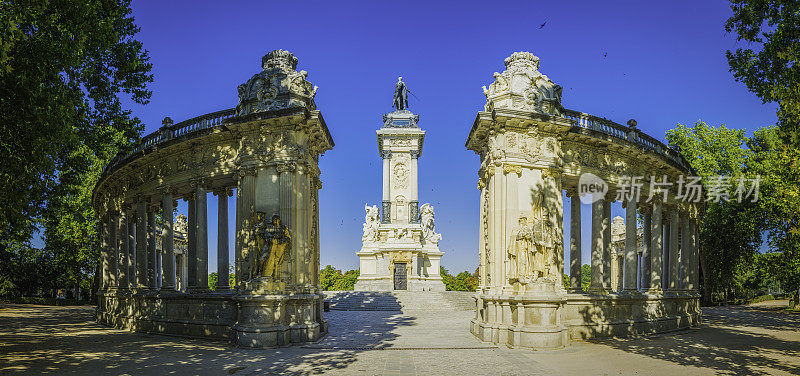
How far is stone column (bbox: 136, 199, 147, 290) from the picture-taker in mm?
22172

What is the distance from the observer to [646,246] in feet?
80.6

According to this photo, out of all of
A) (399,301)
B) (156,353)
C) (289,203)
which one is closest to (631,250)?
(289,203)

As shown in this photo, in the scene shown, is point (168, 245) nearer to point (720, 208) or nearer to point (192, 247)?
point (192, 247)

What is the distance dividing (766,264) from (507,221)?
24.8 m

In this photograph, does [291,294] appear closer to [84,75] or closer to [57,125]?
[57,125]

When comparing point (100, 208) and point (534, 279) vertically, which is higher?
point (100, 208)

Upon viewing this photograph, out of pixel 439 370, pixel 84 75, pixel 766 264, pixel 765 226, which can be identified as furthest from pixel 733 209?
pixel 84 75

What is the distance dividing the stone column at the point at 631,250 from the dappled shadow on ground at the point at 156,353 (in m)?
9.39

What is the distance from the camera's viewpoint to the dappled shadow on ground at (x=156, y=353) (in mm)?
11984

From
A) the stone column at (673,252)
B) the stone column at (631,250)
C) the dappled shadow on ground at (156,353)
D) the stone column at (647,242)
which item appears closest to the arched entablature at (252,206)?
the dappled shadow on ground at (156,353)

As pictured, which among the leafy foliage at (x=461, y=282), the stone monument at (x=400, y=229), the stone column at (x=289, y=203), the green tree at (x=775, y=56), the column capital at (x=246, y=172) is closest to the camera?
the green tree at (x=775, y=56)

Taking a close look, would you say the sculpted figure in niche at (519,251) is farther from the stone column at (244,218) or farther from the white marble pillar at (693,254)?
the white marble pillar at (693,254)

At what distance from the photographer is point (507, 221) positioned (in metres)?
16.6

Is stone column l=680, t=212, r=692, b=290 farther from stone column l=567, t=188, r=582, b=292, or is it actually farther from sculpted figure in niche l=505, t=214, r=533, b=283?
sculpted figure in niche l=505, t=214, r=533, b=283
